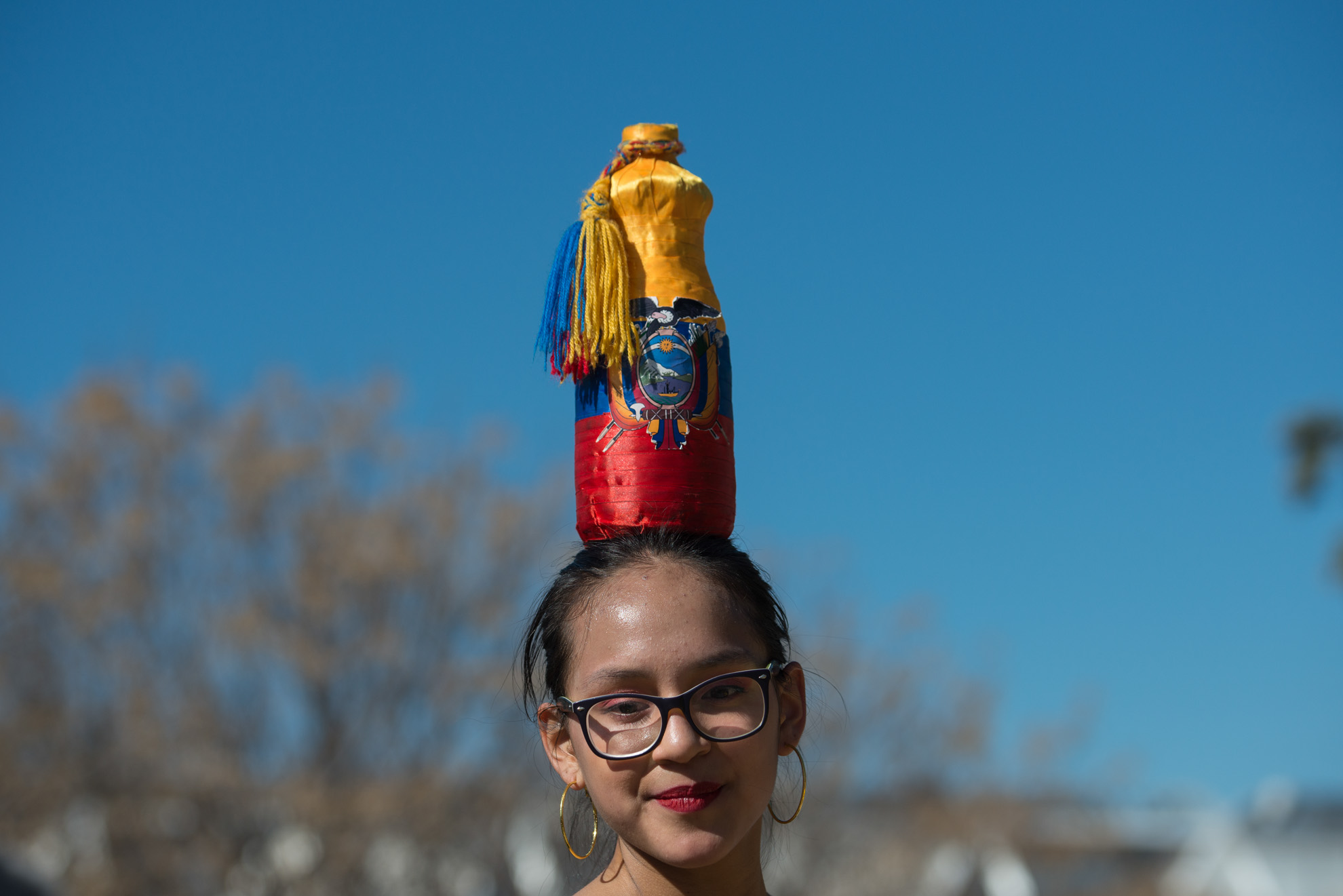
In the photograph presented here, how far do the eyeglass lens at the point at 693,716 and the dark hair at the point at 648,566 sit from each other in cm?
14

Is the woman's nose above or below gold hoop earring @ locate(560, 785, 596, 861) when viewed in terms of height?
above

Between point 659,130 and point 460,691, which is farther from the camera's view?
point 460,691

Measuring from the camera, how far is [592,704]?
231 centimetres

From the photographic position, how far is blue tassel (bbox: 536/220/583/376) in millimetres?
2549

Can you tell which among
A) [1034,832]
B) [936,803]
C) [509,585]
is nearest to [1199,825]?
[1034,832]

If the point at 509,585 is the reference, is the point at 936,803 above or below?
below

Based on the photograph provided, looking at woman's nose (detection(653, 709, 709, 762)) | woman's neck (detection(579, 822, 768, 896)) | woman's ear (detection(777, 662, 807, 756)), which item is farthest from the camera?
woman's ear (detection(777, 662, 807, 756))

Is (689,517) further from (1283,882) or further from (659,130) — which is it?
(1283,882)

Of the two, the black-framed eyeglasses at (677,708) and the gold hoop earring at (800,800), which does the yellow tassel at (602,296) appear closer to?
the black-framed eyeglasses at (677,708)

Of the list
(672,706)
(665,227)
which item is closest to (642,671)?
(672,706)

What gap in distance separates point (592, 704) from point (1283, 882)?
32833 millimetres

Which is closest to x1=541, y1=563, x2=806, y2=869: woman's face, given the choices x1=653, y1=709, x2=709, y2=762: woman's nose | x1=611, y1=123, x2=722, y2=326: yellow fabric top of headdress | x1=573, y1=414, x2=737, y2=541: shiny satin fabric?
x1=653, y1=709, x2=709, y2=762: woman's nose

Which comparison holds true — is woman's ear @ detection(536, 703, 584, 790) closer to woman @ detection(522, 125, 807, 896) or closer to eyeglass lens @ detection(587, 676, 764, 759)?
woman @ detection(522, 125, 807, 896)

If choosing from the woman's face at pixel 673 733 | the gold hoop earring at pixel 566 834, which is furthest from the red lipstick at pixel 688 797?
the gold hoop earring at pixel 566 834
